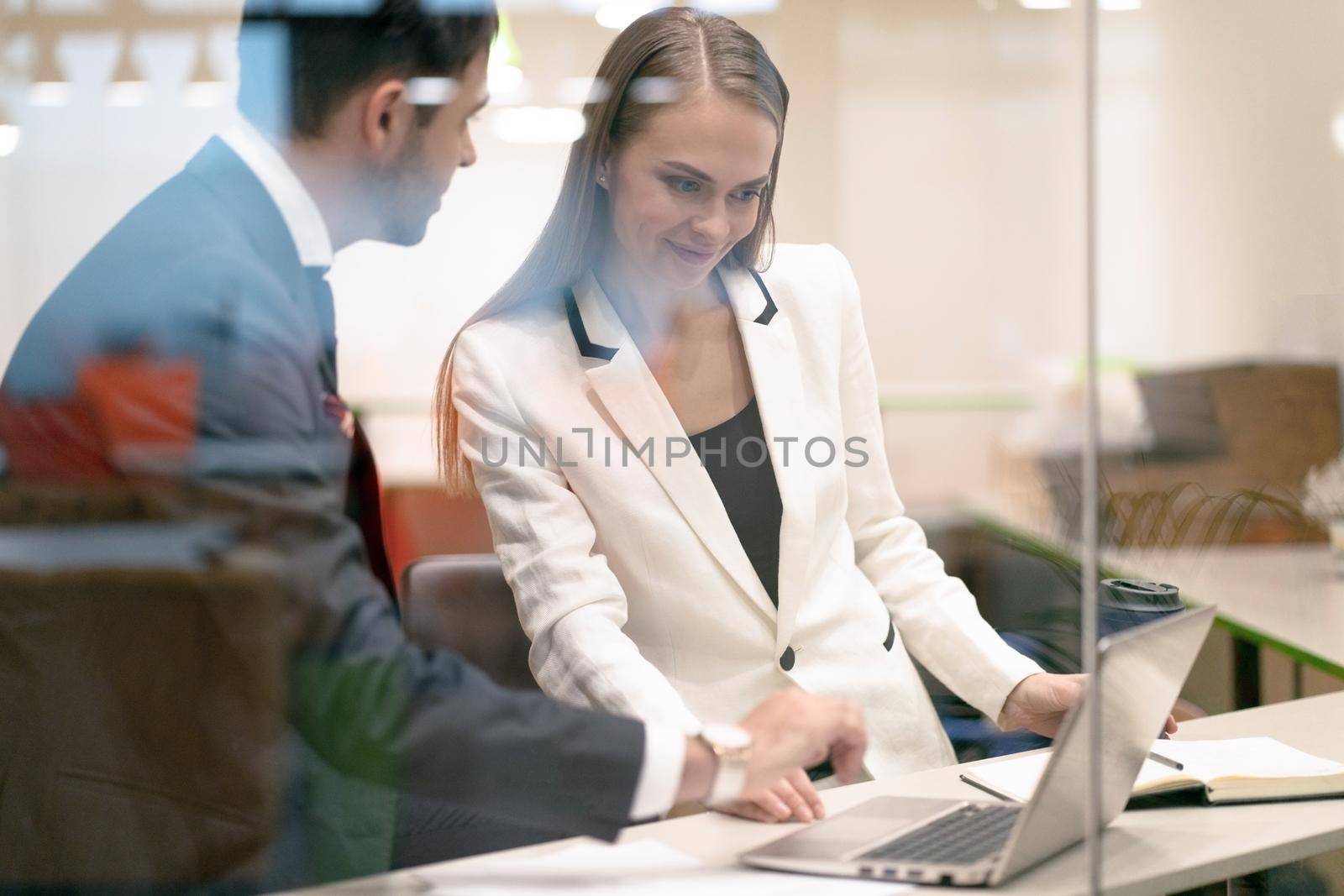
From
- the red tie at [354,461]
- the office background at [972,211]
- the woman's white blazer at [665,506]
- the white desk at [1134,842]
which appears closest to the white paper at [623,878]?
the white desk at [1134,842]

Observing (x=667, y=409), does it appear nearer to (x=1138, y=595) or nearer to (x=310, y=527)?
(x=310, y=527)

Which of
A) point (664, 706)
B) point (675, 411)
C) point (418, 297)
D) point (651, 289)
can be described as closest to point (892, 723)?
point (664, 706)

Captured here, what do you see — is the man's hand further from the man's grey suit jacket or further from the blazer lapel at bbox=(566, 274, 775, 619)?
the blazer lapel at bbox=(566, 274, 775, 619)

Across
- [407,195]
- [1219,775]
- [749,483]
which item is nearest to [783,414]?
[749,483]

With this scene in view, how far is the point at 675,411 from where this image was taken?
141cm

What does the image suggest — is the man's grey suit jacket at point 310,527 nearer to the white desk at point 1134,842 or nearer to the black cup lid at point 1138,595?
the white desk at point 1134,842

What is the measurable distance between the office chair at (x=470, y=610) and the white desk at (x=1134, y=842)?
0.25m

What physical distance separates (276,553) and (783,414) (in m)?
0.58

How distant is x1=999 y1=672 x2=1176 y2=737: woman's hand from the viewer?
1553 mm

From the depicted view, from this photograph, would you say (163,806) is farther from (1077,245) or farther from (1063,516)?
(1077,245)

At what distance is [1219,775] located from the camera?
52.6 inches

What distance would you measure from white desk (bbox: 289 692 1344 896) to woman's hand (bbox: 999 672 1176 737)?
20 centimetres

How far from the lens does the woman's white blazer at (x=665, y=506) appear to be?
1.39m

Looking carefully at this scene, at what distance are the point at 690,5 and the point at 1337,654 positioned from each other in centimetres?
146
